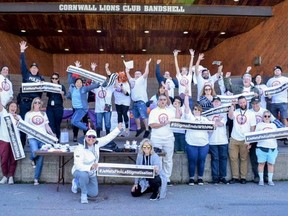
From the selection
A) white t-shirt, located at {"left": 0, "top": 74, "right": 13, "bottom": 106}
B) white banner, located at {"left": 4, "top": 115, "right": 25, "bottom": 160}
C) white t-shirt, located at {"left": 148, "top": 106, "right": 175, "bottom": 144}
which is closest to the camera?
white t-shirt, located at {"left": 148, "top": 106, "right": 175, "bottom": 144}

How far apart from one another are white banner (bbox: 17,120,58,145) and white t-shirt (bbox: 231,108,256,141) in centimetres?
397

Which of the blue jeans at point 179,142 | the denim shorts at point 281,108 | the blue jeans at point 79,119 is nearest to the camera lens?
the blue jeans at point 179,142

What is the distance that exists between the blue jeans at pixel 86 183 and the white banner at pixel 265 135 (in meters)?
3.37

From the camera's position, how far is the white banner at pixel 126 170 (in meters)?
6.86

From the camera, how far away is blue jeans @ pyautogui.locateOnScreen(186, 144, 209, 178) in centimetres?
796

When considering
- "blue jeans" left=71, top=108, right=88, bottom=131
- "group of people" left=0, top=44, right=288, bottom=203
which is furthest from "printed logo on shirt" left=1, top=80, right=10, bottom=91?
"blue jeans" left=71, top=108, right=88, bottom=131

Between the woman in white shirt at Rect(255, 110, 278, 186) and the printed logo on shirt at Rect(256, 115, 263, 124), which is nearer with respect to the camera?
the woman in white shirt at Rect(255, 110, 278, 186)

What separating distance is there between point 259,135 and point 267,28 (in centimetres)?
1125

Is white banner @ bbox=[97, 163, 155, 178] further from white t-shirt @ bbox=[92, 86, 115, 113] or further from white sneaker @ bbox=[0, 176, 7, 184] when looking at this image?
white t-shirt @ bbox=[92, 86, 115, 113]

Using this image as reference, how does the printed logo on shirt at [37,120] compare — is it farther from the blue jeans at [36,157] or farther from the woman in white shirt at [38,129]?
the blue jeans at [36,157]

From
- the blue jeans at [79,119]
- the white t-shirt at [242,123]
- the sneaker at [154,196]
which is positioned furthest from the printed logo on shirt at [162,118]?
the blue jeans at [79,119]

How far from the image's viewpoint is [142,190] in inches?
280

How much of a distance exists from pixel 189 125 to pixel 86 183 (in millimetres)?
2486

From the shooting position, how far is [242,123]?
8.24 metres
